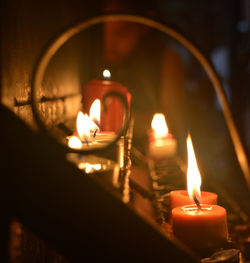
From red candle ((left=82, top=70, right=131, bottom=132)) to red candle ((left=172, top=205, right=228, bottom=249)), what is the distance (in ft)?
1.41

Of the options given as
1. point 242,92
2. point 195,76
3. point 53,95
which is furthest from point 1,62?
point 195,76

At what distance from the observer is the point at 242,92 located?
13.3ft

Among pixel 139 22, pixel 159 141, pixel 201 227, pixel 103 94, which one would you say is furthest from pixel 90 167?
pixel 159 141

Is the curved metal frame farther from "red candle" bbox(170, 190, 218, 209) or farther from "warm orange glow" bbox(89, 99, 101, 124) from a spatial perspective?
"warm orange glow" bbox(89, 99, 101, 124)

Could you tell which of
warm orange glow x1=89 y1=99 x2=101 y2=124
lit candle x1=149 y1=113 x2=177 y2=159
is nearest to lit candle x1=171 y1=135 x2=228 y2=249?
warm orange glow x1=89 y1=99 x2=101 y2=124

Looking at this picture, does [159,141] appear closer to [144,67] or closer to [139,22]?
[139,22]

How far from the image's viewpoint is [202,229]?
55 centimetres

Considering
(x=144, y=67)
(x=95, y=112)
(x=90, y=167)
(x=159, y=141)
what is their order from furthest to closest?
(x=144, y=67), (x=159, y=141), (x=95, y=112), (x=90, y=167)

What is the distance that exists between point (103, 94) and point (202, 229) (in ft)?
1.64

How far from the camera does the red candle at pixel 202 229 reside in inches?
21.6

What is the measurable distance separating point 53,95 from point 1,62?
0.57 metres

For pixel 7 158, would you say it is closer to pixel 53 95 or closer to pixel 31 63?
pixel 31 63

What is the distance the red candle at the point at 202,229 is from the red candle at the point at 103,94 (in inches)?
16.9

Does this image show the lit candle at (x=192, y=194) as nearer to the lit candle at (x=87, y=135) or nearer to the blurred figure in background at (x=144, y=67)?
the lit candle at (x=87, y=135)
